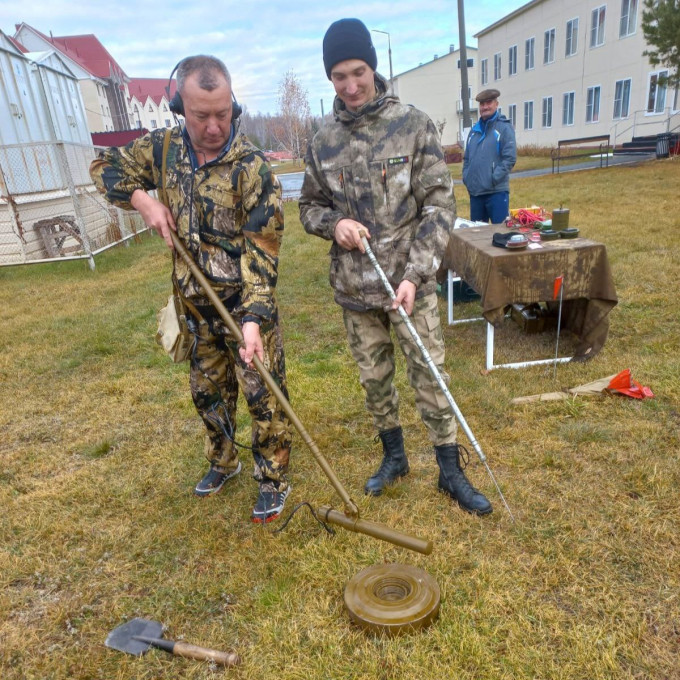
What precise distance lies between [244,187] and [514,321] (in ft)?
14.4

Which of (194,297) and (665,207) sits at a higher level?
(194,297)

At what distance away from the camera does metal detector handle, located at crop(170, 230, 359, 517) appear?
107 inches

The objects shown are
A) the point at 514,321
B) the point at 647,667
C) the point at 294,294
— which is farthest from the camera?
the point at 294,294

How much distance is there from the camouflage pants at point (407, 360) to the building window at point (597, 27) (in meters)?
30.3

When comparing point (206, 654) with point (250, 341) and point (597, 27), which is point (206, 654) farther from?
point (597, 27)

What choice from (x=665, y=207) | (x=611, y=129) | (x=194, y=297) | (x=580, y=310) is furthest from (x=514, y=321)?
(x=611, y=129)

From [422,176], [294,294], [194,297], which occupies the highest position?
[422,176]

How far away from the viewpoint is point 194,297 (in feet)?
9.93

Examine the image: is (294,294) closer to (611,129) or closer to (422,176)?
(422,176)

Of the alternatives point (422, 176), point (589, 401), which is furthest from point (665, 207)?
point (422, 176)

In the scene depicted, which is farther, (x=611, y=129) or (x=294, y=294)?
(x=611, y=129)

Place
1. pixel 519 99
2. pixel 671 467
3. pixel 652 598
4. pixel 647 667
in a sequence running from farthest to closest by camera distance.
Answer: pixel 519 99 → pixel 671 467 → pixel 652 598 → pixel 647 667

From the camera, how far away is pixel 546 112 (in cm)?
3281

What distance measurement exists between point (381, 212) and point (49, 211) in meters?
12.1
